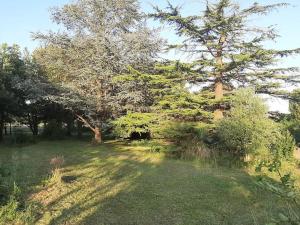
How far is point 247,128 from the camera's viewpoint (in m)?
15.4

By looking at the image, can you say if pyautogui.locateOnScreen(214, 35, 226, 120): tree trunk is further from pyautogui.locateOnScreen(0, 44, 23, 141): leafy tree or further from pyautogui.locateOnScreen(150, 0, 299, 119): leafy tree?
pyautogui.locateOnScreen(0, 44, 23, 141): leafy tree

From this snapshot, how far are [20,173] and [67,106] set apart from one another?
13.0 m

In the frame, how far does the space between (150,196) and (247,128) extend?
738 cm

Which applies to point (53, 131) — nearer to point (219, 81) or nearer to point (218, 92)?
point (218, 92)

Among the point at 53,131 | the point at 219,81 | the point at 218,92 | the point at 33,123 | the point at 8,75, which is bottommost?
the point at 53,131

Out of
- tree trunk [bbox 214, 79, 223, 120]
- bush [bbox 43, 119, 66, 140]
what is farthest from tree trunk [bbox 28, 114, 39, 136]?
tree trunk [bbox 214, 79, 223, 120]

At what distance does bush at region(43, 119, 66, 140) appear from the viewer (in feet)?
103

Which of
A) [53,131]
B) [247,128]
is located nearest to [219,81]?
[247,128]

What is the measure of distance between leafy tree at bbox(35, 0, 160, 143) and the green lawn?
1057 centimetres

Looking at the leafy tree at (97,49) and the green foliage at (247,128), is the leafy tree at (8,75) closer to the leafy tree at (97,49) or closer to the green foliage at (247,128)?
the leafy tree at (97,49)

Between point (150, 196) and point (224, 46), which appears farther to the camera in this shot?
point (224, 46)

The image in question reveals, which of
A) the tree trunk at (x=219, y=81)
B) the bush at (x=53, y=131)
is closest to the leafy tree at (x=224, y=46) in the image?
the tree trunk at (x=219, y=81)

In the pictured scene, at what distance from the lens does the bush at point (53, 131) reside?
31.5 metres

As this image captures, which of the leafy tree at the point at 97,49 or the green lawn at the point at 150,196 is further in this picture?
the leafy tree at the point at 97,49
